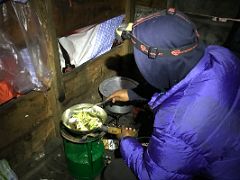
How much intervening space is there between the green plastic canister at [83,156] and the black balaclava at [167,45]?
1737 mm

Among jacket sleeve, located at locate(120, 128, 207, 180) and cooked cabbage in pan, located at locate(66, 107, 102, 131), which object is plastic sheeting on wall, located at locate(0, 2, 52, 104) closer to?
cooked cabbage in pan, located at locate(66, 107, 102, 131)

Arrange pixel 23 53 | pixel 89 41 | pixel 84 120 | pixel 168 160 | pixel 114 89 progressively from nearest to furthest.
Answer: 1. pixel 168 160
2. pixel 23 53
3. pixel 84 120
4. pixel 89 41
5. pixel 114 89

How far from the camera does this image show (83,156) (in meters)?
3.66

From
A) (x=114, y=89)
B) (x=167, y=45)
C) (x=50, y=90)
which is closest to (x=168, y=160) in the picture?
(x=167, y=45)

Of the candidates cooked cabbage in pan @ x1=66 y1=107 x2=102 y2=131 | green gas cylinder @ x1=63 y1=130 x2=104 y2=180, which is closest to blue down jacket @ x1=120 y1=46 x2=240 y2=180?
cooked cabbage in pan @ x1=66 y1=107 x2=102 y2=131

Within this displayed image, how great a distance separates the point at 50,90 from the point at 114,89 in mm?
1606

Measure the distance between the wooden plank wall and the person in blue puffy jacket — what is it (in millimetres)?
1464

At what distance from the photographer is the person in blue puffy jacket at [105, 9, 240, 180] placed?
1.90 meters

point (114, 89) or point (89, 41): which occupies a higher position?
point (89, 41)

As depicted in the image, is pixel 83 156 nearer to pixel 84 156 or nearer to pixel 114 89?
pixel 84 156

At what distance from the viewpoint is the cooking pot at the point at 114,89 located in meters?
4.58

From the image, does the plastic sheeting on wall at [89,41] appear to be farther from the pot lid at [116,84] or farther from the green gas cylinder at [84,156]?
the green gas cylinder at [84,156]

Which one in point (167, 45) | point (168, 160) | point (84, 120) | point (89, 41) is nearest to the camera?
point (167, 45)

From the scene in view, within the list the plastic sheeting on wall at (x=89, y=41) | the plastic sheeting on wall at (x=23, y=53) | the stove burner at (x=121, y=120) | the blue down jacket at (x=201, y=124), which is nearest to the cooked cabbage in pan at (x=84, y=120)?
the plastic sheeting on wall at (x=23, y=53)
